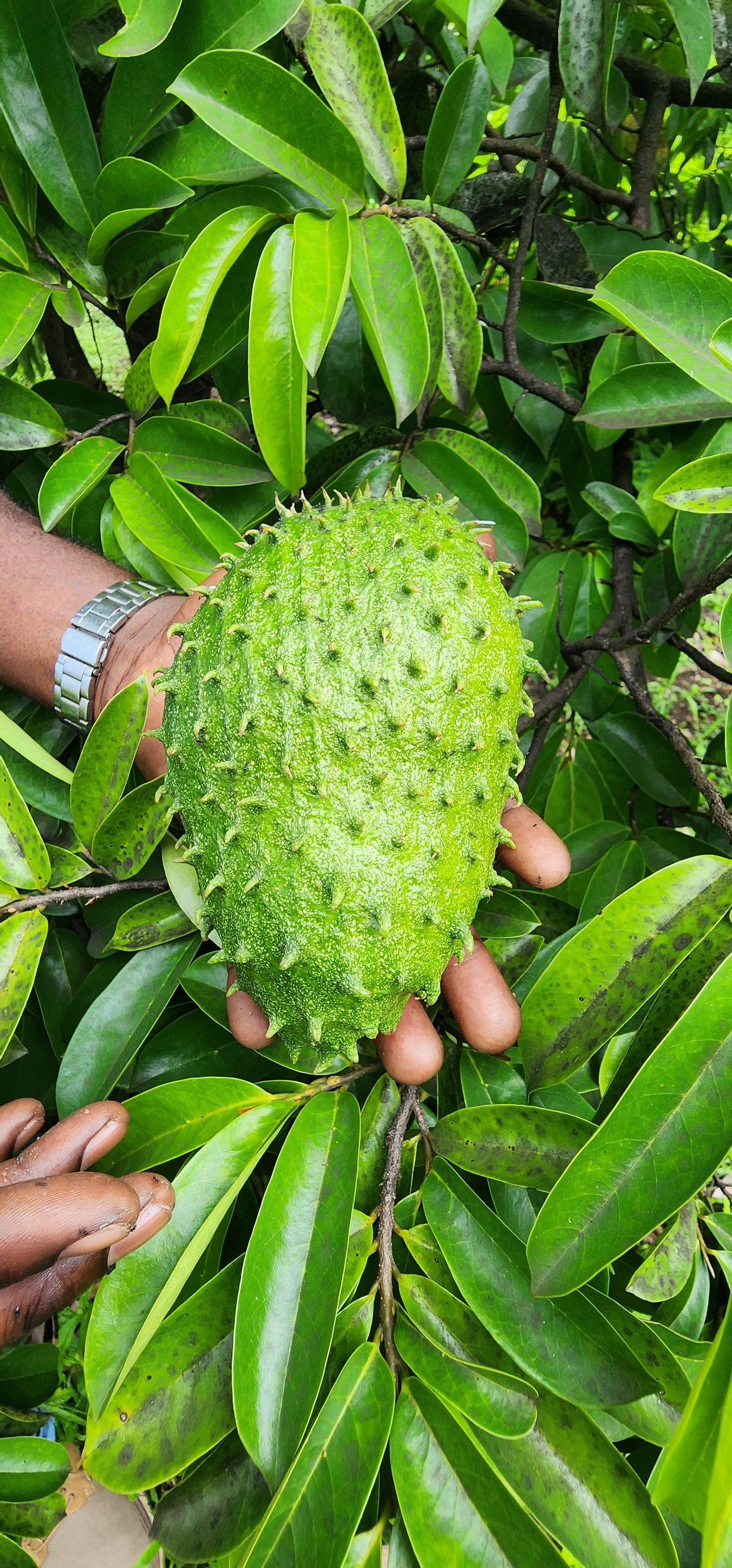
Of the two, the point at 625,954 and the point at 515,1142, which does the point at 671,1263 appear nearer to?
the point at 515,1142

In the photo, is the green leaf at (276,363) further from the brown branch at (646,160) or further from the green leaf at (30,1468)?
the green leaf at (30,1468)

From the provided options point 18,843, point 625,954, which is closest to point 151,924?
point 18,843

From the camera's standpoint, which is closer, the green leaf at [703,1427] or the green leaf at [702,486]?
the green leaf at [703,1427]

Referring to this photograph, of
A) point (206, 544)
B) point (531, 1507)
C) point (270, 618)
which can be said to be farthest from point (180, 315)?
point (531, 1507)

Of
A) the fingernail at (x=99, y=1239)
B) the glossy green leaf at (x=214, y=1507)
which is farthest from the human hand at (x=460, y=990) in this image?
the glossy green leaf at (x=214, y=1507)

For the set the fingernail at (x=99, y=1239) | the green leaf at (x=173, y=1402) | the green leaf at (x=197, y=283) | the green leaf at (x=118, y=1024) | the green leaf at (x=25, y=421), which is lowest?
the green leaf at (x=173, y=1402)

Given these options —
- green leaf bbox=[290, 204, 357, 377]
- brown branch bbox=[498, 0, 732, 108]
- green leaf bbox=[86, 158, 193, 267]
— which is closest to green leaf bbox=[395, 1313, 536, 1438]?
green leaf bbox=[290, 204, 357, 377]
